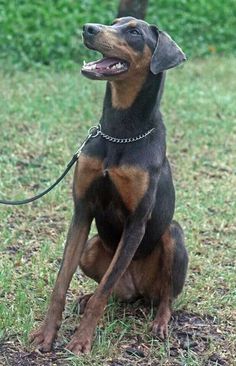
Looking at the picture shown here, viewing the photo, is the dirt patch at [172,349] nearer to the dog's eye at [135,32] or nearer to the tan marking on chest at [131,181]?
the tan marking on chest at [131,181]

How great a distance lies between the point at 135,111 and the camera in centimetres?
455

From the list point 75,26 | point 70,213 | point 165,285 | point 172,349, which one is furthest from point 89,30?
point 75,26

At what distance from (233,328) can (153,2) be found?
34.2 feet

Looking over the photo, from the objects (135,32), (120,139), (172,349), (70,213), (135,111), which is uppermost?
(135,32)

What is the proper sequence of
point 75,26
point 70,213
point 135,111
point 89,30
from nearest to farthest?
point 89,30, point 135,111, point 70,213, point 75,26

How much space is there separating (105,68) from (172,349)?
1.63 m

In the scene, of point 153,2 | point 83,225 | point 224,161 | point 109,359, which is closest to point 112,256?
point 83,225

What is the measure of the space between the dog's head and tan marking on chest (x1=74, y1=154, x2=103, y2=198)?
46 centimetres

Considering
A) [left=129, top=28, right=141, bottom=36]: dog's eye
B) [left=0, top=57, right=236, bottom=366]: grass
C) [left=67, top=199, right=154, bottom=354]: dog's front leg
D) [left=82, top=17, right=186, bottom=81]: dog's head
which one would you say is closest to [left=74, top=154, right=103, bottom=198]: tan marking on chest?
[left=67, top=199, right=154, bottom=354]: dog's front leg

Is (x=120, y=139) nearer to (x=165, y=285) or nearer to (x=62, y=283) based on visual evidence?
(x=62, y=283)

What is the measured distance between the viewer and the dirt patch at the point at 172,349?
4.38 m

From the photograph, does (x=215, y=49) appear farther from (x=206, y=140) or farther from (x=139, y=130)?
(x=139, y=130)

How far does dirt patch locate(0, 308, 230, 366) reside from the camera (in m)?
4.38

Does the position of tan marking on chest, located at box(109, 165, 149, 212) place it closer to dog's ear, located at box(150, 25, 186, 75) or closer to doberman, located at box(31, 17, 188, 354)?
doberman, located at box(31, 17, 188, 354)
